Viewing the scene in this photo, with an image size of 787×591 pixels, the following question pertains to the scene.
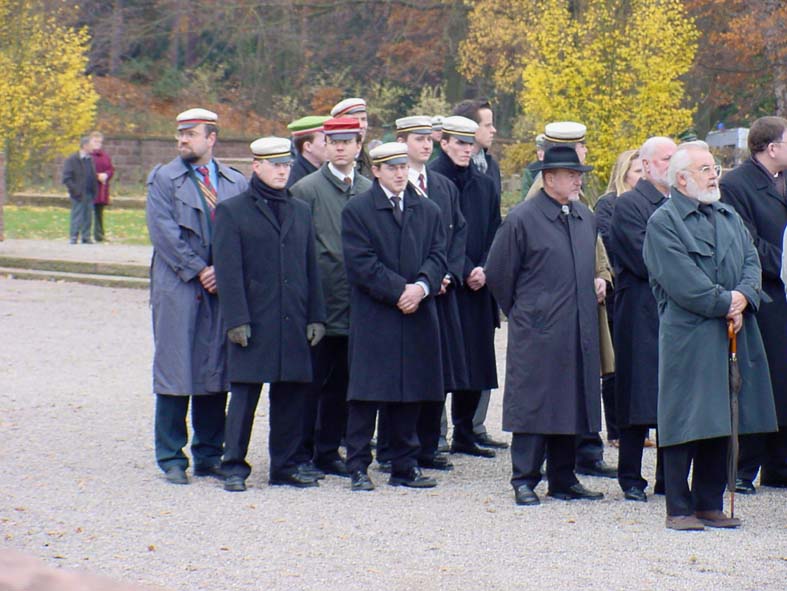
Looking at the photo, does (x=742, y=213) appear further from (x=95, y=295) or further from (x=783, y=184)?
(x=95, y=295)

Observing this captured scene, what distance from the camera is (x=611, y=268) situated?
8.59 metres

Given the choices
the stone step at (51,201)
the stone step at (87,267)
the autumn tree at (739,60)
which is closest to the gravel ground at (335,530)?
the stone step at (87,267)

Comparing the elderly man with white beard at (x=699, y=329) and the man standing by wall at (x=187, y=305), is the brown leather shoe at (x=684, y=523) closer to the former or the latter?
the elderly man with white beard at (x=699, y=329)

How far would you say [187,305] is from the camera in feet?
26.2

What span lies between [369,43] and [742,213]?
3874 cm

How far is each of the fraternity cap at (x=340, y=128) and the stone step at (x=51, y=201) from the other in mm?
28247

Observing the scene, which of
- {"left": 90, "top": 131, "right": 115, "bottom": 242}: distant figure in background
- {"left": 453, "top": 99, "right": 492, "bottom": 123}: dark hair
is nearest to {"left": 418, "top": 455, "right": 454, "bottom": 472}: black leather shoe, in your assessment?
{"left": 453, "top": 99, "right": 492, "bottom": 123}: dark hair

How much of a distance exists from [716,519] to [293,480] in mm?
2316

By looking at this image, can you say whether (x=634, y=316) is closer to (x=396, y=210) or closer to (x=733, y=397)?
(x=733, y=397)

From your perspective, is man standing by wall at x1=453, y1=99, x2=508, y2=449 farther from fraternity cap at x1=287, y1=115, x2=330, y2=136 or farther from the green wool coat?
the green wool coat

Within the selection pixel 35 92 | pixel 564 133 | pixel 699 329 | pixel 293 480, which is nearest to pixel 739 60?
pixel 35 92

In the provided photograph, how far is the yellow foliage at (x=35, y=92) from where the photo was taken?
3700cm

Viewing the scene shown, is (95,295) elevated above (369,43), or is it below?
below

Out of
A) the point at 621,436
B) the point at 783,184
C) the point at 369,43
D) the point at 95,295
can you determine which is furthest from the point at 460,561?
the point at 369,43
